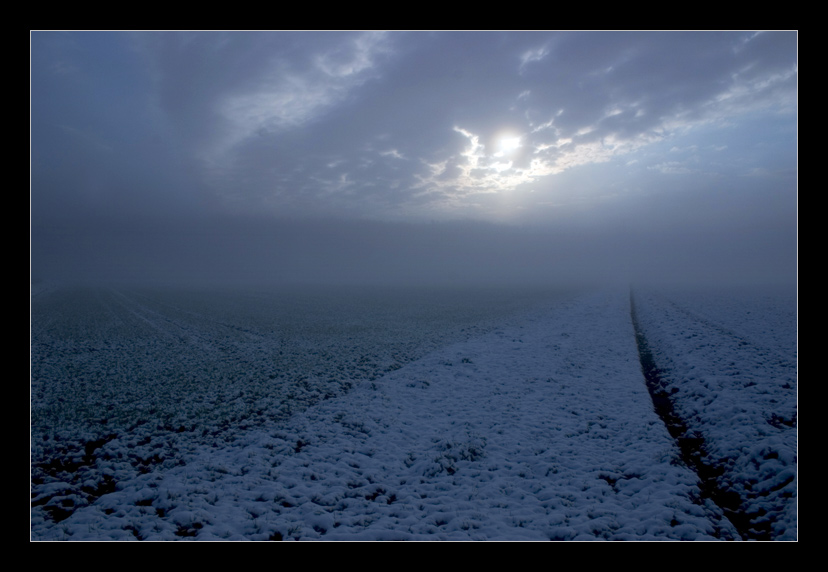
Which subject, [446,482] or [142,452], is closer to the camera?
[446,482]

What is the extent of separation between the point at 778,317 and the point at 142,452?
4360 centimetres

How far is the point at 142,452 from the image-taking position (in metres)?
9.39

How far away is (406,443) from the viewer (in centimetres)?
1032

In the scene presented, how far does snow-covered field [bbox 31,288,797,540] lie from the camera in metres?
6.69

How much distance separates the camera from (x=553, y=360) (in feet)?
63.0

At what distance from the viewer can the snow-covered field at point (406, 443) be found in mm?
6691

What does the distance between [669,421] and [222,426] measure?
14.0m
